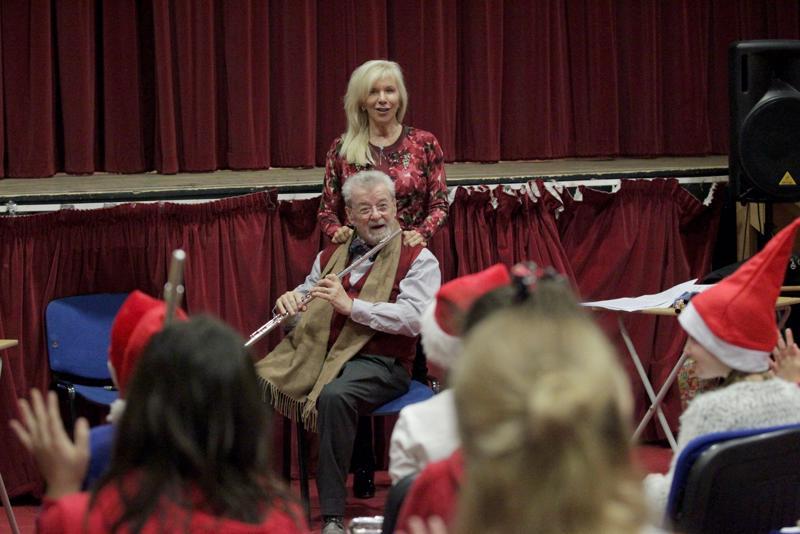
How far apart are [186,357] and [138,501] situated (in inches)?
7.6

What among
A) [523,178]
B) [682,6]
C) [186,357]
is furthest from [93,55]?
[186,357]

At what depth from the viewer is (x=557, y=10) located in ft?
16.0

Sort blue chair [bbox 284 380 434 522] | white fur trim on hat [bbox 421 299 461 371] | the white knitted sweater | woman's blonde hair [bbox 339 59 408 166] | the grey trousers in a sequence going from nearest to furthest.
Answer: the white knitted sweater < white fur trim on hat [bbox 421 299 461 371] < the grey trousers < blue chair [bbox 284 380 434 522] < woman's blonde hair [bbox 339 59 408 166]

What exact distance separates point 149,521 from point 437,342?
0.95 meters

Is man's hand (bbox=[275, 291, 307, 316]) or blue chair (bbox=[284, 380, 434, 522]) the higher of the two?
man's hand (bbox=[275, 291, 307, 316])

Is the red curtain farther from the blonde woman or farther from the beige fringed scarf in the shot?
the beige fringed scarf

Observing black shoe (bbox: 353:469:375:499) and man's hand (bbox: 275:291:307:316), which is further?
black shoe (bbox: 353:469:375:499)

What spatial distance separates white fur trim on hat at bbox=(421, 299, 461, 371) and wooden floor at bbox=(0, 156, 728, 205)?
216cm

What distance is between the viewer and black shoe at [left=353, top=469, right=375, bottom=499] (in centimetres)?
419

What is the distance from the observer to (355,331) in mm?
3895

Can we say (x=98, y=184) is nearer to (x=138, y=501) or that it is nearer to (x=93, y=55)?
(x=93, y=55)

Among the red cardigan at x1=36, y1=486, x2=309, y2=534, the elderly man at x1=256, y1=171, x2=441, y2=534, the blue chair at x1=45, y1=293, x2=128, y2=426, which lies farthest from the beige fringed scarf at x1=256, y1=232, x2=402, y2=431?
the red cardigan at x1=36, y1=486, x2=309, y2=534

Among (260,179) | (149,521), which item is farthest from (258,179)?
(149,521)

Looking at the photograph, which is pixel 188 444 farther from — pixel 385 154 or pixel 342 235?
pixel 385 154
